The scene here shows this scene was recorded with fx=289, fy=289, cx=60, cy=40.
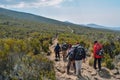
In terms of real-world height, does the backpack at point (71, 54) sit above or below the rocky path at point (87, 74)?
above

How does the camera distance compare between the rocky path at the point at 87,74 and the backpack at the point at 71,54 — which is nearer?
the backpack at the point at 71,54

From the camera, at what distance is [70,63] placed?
46.9 feet

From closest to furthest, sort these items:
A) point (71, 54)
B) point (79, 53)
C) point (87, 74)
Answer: point (79, 53) → point (71, 54) → point (87, 74)

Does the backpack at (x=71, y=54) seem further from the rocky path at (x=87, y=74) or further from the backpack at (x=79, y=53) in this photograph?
the rocky path at (x=87, y=74)

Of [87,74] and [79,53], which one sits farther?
[87,74]

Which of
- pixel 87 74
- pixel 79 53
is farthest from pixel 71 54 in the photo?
pixel 87 74

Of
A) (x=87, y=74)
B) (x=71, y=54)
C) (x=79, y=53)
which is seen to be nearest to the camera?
(x=79, y=53)

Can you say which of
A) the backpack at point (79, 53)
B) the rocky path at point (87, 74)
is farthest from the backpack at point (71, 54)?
the rocky path at point (87, 74)

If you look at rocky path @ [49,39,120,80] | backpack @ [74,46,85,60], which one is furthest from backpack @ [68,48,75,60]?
rocky path @ [49,39,120,80]

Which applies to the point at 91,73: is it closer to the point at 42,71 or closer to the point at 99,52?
the point at 99,52

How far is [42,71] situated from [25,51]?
222 cm

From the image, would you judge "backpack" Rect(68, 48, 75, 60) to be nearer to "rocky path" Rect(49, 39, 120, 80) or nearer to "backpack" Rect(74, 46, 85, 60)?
"backpack" Rect(74, 46, 85, 60)

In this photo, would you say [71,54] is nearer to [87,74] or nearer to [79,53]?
[79,53]

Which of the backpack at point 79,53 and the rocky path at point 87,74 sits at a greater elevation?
the backpack at point 79,53
